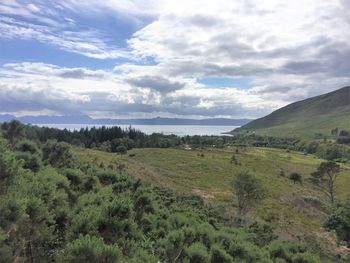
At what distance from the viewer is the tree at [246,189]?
168 ft

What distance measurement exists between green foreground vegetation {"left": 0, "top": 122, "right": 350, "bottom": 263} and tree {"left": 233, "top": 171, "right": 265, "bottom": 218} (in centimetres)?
14

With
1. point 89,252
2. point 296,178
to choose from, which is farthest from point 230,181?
point 89,252

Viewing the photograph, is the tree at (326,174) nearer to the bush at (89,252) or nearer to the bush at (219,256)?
the bush at (219,256)

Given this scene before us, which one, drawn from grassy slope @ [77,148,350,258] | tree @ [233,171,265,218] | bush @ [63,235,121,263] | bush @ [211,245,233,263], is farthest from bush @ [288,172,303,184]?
bush @ [63,235,121,263]

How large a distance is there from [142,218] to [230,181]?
46.8 m

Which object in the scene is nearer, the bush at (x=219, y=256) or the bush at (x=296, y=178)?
the bush at (x=219, y=256)

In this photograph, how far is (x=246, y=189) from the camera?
5150cm

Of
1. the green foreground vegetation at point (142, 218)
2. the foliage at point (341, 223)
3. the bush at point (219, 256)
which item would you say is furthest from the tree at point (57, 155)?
the bush at point (219, 256)

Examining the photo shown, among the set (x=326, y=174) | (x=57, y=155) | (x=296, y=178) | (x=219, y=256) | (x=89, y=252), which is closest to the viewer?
(x=89, y=252)

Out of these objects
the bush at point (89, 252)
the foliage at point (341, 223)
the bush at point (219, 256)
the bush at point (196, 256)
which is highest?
the bush at point (89, 252)

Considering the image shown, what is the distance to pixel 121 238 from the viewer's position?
17641 millimetres

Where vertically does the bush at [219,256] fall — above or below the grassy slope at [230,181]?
above

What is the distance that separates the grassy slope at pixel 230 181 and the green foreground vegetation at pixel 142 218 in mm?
329

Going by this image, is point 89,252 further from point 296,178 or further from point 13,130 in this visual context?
point 296,178
